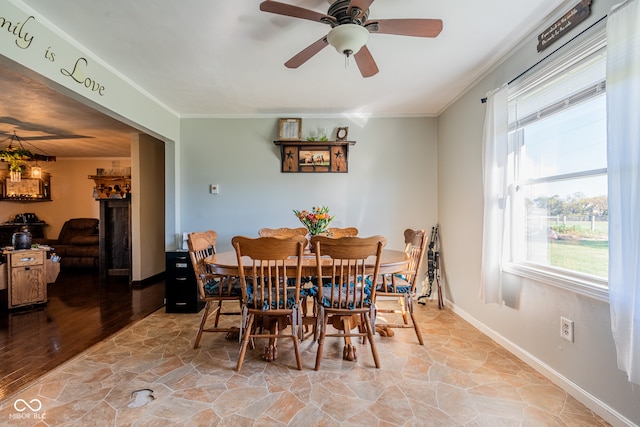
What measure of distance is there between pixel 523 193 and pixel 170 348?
323 centimetres

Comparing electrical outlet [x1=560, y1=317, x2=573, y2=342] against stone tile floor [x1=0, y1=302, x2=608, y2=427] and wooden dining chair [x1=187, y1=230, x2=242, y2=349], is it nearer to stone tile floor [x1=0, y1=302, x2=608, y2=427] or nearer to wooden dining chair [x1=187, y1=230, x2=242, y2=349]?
stone tile floor [x1=0, y1=302, x2=608, y2=427]

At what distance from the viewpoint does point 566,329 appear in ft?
6.24

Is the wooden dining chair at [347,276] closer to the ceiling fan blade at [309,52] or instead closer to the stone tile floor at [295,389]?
the stone tile floor at [295,389]

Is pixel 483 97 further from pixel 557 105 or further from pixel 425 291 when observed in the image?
pixel 425 291

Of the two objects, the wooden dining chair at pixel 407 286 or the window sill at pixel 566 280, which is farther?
the wooden dining chair at pixel 407 286

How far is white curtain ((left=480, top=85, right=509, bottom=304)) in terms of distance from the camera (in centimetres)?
241

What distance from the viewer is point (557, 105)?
79.7 inches

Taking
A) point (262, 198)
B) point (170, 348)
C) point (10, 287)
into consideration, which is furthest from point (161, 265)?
point (170, 348)

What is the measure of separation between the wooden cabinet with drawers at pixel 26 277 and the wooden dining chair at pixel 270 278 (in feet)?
10.3

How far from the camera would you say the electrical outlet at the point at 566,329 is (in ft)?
6.13

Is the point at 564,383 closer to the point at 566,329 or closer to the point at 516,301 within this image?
the point at 566,329

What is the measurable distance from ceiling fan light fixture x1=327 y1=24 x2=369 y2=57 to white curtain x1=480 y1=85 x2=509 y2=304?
140 cm

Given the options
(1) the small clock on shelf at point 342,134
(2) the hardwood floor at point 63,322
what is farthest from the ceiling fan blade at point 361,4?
(2) the hardwood floor at point 63,322

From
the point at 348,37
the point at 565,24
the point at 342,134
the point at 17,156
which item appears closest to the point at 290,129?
the point at 342,134
